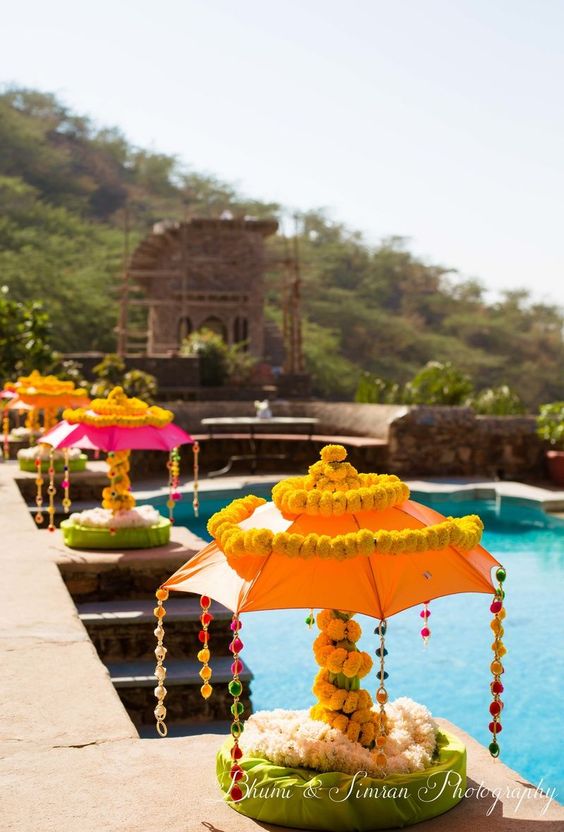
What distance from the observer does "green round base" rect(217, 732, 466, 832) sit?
Result: 11.6 feet

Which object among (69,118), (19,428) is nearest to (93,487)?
(19,428)

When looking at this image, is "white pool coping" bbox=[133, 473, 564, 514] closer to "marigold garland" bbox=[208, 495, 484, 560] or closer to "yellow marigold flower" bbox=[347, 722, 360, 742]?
"yellow marigold flower" bbox=[347, 722, 360, 742]

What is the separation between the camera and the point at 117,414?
27.7ft

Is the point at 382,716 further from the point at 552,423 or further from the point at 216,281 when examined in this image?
the point at 216,281

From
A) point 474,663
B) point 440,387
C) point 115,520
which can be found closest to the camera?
point 474,663

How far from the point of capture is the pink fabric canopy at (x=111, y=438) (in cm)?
826

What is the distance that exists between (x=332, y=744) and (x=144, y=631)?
4.04m

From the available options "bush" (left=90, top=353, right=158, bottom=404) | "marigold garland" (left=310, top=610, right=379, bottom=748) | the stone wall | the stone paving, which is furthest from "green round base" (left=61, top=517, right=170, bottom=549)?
"bush" (left=90, top=353, right=158, bottom=404)

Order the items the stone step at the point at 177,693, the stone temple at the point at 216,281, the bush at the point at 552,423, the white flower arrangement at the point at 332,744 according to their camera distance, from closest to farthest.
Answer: the white flower arrangement at the point at 332,744, the stone step at the point at 177,693, the bush at the point at 552,423, the stone temple at the point at 216,281

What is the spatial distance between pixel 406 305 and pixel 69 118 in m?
24.6

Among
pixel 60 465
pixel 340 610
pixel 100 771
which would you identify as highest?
pixel 340 610

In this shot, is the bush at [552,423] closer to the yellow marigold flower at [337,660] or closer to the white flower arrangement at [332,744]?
the white flower arrangement at [332,744]

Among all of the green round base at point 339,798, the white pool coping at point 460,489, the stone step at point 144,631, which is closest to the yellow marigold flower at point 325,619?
the green round base at point 339,798

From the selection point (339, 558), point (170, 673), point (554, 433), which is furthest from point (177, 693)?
point (554, 433)
